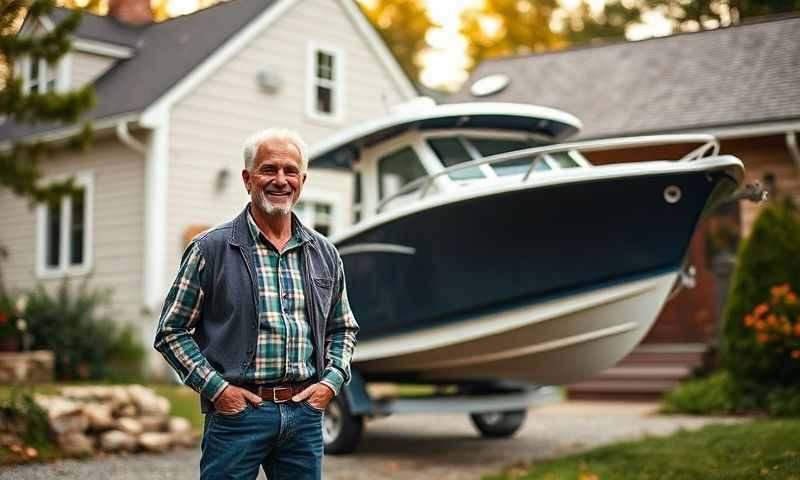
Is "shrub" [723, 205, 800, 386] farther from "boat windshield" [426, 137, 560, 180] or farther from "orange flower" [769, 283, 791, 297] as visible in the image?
"boat windshield" [426, 137, 560, 180]

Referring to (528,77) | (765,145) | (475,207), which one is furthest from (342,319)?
(528,77)

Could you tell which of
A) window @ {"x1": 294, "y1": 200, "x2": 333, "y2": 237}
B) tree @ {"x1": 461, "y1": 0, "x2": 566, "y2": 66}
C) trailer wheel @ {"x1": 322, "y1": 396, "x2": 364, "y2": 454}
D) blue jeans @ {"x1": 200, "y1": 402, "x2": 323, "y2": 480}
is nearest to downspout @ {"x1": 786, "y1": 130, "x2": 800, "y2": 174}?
trailer wheel @ {"x1": 322, "y1": 396, "x2": 364, "y2": 454}

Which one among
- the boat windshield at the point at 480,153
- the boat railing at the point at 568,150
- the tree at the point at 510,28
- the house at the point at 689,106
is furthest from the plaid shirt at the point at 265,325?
the tree at the point at 510,28

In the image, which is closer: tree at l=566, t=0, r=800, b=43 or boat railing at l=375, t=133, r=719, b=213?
boat railing at l=375, t=133, r=719, b=213

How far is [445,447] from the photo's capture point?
960 cm

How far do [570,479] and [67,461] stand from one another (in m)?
4.04

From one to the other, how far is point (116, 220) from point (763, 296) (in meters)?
9.57

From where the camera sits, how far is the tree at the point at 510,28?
3338cm

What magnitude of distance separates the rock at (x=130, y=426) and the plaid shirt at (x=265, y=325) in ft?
18.0

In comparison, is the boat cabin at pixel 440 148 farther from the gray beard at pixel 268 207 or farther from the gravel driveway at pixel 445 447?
the gray beard at pixel 268 207

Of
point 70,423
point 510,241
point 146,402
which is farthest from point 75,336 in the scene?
point 510,241

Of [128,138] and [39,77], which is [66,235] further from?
[39,77]

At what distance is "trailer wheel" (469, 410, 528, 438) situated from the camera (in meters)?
10.2

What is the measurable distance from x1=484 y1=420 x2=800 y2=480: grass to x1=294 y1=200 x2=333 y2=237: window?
30.9 feet
